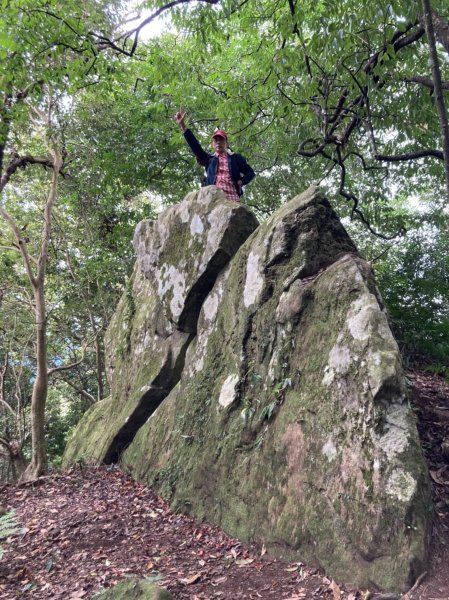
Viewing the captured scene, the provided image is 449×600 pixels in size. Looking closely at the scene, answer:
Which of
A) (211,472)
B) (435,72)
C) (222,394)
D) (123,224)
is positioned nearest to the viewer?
(435,72)

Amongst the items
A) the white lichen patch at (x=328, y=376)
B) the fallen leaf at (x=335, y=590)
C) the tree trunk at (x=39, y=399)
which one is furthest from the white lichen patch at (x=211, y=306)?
the tree trunk at (x=39, y=399)

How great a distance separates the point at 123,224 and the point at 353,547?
33.4 ft

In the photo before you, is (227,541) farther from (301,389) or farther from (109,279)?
(109,279)

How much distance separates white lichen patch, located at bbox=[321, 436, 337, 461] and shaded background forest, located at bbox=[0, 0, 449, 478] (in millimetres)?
2067

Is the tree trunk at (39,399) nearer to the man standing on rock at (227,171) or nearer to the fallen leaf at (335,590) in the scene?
the man standing on rock at (227,171)

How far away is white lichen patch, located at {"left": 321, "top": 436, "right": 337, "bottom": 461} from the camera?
11.5ft

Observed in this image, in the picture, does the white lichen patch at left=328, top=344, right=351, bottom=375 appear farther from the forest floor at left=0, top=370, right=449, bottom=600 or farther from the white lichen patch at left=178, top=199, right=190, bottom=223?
the white lichen patch at left=178, top=199, right=190, bottom=223

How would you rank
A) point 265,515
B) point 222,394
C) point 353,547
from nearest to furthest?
point 353,547
point 265,515
point 222,394

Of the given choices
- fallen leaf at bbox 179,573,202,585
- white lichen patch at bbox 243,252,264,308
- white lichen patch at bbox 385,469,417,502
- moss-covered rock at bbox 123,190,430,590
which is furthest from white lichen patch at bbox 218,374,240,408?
white lichen patch at bbox 385,469,417,502

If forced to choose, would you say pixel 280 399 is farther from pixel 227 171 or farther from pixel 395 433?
pixel 227 171

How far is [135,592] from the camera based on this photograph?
122 inches

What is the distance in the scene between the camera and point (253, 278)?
5.24m

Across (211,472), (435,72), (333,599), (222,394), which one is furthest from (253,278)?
(333,599)

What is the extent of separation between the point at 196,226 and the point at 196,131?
4653 mm
